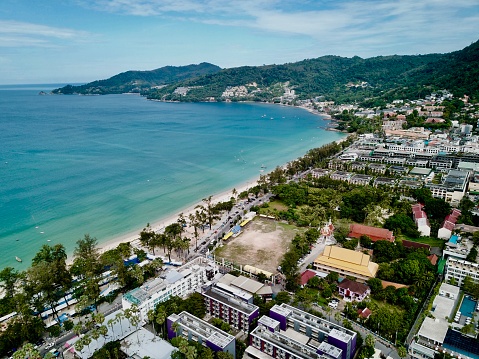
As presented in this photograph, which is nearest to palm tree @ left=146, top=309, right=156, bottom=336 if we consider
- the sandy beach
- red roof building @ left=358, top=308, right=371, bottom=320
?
the sandy beach

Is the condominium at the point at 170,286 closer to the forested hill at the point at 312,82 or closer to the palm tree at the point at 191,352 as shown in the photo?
the palm tree at the point at 191,352

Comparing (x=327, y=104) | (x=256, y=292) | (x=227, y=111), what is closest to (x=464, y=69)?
(x=327, y=104)

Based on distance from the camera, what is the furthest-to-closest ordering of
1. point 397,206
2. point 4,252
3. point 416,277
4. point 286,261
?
1. point 397,206
2. point 4,252
3. point 286,261
4. point 416,277

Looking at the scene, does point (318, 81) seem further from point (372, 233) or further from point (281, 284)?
point (281, 284)

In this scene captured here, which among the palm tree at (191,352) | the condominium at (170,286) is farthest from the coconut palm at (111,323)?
the palm tree at (191,352)

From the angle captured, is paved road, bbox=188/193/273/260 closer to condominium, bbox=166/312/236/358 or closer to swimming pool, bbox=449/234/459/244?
condominium, bbox=166/312/236/358

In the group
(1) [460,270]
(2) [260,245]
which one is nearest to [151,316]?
(2) [260,245]

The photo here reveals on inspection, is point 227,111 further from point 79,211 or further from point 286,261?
point 286,261
